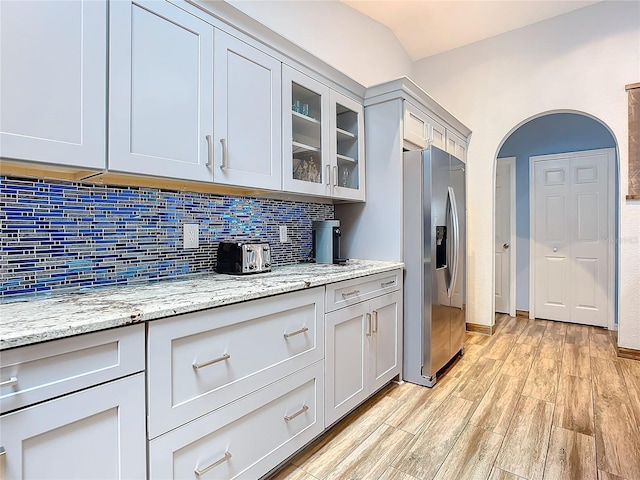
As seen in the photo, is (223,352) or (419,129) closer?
(223,352)

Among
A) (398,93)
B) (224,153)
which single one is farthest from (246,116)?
(398,93)

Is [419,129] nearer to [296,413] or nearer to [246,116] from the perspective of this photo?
[246,116]

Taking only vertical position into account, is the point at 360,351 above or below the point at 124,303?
below

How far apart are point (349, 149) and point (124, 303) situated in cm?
192

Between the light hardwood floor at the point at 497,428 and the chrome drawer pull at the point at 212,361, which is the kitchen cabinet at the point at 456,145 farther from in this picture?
the chrome drawer pull at the point at 212,361

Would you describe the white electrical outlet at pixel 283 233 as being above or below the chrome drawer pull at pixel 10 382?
above

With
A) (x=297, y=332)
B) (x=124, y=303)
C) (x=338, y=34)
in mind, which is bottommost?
(x=297, y=332)

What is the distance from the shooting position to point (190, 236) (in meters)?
1.81

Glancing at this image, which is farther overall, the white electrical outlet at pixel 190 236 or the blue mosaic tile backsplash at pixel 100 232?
the white electrical outlet at pixel 190 236

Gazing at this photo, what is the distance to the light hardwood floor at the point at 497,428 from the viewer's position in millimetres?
1587

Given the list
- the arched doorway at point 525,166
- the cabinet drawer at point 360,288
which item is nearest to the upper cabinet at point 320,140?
the cabinet drawer at point 360,288

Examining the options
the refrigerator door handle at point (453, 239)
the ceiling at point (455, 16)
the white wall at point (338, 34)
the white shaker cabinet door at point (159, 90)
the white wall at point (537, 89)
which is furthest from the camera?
the ceiling at point (455, 16)

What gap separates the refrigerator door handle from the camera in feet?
Answer: 8.82

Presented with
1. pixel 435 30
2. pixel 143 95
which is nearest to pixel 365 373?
pixel 143 95
